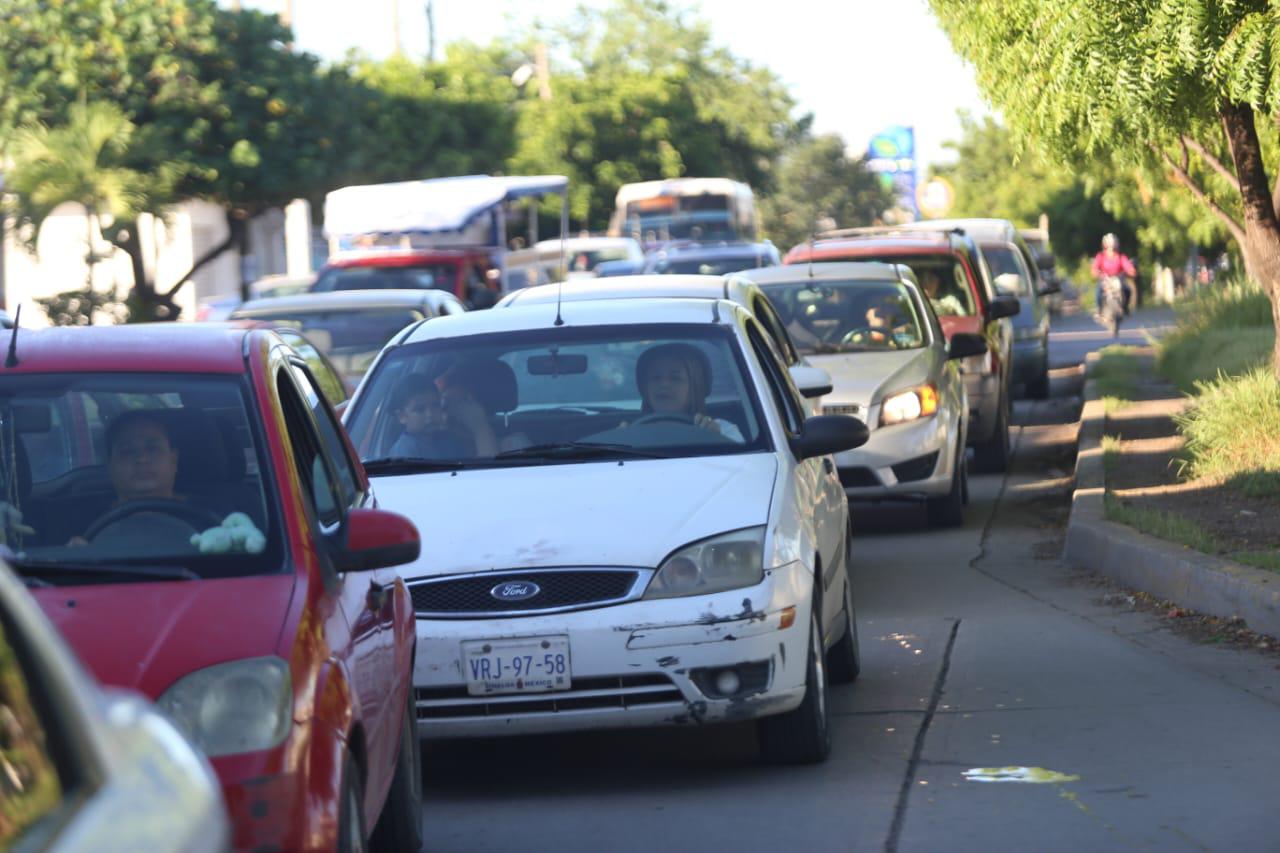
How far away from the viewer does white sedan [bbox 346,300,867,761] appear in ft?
21.3

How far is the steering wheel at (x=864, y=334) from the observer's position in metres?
14.1

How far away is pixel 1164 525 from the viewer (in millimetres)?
10992

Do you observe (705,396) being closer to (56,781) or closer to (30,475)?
(30,475)

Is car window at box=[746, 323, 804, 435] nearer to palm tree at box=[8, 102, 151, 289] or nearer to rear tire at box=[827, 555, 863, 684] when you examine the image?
rear tire at box=[827, 555, 863, 684]

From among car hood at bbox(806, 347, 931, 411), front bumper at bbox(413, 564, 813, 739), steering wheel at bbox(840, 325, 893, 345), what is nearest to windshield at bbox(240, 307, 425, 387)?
steering wheel at bbox(840, 325, 893, 345)

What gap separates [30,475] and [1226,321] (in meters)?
18.6

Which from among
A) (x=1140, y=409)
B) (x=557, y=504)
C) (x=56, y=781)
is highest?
(x=56, y=781)

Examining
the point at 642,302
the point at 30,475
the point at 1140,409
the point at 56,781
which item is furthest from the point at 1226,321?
the point at 56,781

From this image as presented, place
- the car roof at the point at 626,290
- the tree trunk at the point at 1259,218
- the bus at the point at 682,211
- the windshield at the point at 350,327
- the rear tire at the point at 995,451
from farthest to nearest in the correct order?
the bus at the point at 682,211, the rear tire at the point at 995,451, the windshield at the point at 350,327, the tree trunk at the point at 1259,218, the car roof at the point at 626,290

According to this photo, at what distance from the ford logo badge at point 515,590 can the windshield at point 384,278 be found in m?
16.3

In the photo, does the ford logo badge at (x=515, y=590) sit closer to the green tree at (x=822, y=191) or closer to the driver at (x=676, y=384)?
the driver at (x=676, y=384)

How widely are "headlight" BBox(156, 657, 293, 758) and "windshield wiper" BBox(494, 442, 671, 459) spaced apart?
3.42 m

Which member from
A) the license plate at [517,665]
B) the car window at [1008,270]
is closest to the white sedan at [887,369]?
the license plate at [517,665]

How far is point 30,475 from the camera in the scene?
5434 mm
